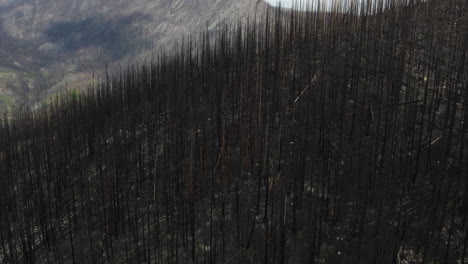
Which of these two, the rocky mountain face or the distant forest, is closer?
the distant forest

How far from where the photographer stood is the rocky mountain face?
82.6 metres

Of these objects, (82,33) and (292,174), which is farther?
(82,33)

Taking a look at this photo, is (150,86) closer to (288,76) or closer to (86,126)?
(86,126)

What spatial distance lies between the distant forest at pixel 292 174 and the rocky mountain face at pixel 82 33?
241 ft

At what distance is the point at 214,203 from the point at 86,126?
4.98m

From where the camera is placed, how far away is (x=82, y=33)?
122 m

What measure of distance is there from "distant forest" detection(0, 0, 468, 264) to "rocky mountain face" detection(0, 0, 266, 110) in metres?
73.5

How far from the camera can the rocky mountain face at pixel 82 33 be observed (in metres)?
82.6

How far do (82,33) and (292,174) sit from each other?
13516 cm

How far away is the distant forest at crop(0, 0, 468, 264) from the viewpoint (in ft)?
10.9

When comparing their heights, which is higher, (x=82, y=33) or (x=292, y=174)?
(x=82, y=33)

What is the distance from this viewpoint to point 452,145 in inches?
157

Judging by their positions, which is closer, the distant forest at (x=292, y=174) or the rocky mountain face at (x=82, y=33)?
the distant forest at (x=292, y=174)

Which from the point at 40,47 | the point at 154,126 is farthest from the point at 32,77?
the point at 154,126
